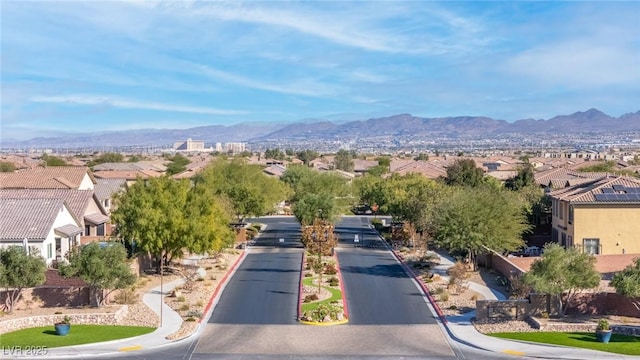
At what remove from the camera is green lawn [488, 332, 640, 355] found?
104ft

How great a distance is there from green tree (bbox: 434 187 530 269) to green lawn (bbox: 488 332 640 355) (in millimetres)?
16068

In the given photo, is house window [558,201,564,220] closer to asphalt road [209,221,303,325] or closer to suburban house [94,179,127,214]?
asphalt road [209,221,303,325]

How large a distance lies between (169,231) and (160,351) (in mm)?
16649

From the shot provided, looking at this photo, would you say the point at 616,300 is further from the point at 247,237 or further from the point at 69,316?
the point at 247,237

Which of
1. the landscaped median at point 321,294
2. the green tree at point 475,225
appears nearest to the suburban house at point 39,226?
the landscaped median at point 321,294

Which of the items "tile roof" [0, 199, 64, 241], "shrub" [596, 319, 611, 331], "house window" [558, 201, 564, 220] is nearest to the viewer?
"shrub" [596, 319, 611, 331]

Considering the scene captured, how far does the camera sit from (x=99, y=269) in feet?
127

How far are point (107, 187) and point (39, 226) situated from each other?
28.7m

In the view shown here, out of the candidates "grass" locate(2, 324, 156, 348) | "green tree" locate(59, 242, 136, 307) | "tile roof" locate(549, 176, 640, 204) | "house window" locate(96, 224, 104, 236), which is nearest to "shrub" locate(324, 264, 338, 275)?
"green tree" locate(59, 242, 136, 307)

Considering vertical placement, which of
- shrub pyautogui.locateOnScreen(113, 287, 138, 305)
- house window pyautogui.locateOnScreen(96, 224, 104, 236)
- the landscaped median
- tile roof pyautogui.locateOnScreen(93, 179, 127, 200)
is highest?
tile roof pyautogui.locateOnScreen(93, 179, 127, 200)

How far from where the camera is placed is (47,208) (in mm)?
49094

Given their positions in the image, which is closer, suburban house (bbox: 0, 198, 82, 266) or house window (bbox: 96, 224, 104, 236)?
suburban house (bbox: 0, 198, 82, 266)

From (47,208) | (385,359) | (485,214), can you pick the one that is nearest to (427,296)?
(485,214)

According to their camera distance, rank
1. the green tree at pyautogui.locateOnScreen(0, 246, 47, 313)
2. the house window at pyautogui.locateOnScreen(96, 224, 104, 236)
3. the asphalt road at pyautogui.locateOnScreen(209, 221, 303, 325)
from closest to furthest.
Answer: the green tree at pyautogui.locateOnScreen(0, 246, 47, 313), the asphalt road at pyautogui.locateOnScreen(209, 221, 303, 325), the house window at pyautogui.locateOnScreen(96, 224, 104, 236)
